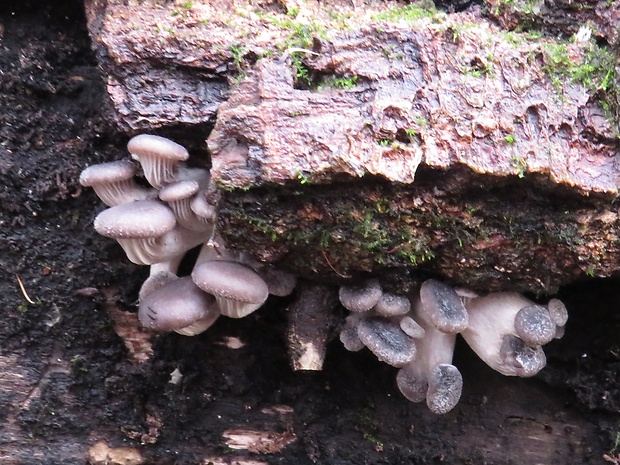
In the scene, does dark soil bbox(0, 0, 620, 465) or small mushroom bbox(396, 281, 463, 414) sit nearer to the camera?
small mushroom bbox(396, 281, 463, 414)

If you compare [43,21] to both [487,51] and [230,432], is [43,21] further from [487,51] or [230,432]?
[230,432]

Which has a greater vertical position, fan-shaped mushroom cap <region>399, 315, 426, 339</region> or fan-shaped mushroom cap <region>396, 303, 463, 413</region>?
fan-shaped mushroom cap <region>399, 315, 426, 339</region>

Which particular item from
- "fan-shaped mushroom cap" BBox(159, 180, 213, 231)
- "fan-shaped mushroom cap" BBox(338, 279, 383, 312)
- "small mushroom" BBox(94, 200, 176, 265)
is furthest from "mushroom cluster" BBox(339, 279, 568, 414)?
"small mushroom" BBox(94, 200, 176, 265)

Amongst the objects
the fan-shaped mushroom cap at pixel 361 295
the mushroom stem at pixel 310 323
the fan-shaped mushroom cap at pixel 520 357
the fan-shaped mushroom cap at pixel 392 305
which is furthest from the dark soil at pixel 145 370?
the fan-shaped mushroom cap at pixel 392 305

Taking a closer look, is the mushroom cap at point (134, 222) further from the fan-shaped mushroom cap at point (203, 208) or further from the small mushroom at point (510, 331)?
the small mushroom at point (510, 331)

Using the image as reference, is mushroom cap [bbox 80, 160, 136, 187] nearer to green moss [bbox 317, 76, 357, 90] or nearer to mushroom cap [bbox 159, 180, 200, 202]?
mushroom cap [bbox 159, 180, 200, 202]

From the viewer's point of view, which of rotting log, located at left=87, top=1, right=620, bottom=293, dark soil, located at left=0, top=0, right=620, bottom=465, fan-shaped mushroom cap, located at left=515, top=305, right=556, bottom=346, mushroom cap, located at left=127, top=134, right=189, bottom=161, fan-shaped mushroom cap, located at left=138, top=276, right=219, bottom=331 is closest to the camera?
rotting log, located at left=87, top=1, right=620, bottom=293
